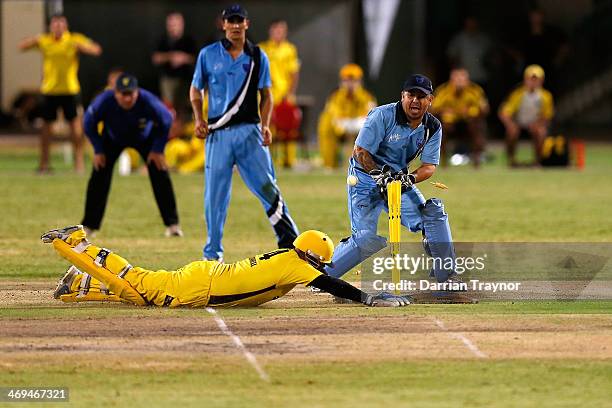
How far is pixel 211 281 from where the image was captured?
11656 mm

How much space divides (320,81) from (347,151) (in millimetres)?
3364

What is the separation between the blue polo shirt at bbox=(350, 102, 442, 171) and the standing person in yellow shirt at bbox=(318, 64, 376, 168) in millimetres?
14649

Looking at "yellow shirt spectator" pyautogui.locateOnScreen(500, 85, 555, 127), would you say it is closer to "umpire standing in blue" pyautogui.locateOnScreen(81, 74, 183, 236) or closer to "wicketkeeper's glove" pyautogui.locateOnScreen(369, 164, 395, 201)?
"umpire standing in blue" pyautogui.locateOnScreen(81, 74, 183, 236)

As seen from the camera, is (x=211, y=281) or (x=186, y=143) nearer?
(x=211, y=281)

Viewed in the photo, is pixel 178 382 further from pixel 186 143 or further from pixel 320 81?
pixel 320 81

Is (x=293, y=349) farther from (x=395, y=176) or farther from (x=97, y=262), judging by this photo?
(x=395, y=176)

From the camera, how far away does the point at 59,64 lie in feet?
82.5

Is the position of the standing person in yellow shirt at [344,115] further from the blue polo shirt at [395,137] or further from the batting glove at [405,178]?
the batting glove at [405,178]

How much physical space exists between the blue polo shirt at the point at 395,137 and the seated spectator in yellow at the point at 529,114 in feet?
52.3

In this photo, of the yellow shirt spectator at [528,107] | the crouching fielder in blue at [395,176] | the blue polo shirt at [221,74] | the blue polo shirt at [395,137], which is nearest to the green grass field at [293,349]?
the crouching fielder in blue at [395,176]

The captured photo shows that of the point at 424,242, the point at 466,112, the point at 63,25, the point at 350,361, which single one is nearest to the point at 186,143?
the point at 63,25

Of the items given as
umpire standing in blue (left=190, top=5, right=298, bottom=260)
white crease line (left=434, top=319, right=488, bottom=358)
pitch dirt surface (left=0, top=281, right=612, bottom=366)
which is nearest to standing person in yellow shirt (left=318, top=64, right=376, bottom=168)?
umpire standing in blue (left=190, top=5, right=298, bottom=260)

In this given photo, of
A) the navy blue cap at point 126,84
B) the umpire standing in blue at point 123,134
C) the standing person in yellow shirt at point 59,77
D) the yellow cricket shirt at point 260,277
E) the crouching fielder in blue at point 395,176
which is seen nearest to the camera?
the yellow cricket shirt at point 260,277

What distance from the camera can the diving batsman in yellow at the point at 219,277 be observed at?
11406 millimetres
